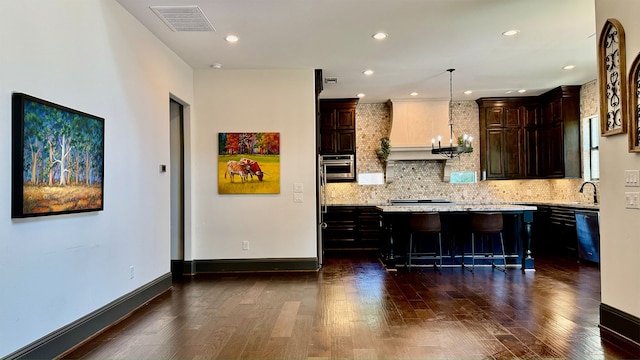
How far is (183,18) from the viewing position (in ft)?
13.1

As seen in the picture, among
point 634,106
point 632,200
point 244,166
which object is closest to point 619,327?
point 632,200

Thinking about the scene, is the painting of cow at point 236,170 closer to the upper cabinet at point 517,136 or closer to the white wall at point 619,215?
the white wall at point 619,215

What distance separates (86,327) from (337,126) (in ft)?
18.8

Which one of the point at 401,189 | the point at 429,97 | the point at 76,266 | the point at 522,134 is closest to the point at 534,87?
the point at 522,134

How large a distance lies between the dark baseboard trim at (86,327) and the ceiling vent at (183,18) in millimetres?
2691

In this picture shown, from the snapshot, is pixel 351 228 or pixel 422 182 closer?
pixel 351 228

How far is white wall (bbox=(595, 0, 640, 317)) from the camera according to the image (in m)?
2.85

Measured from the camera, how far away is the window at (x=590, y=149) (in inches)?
276

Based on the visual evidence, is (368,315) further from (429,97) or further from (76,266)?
(429,97)

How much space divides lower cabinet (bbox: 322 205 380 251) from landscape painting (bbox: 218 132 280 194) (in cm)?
216

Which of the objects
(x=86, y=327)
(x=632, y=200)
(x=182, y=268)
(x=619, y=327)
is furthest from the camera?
(x=182, y=268)

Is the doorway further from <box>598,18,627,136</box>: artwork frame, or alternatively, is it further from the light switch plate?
the light switch plate

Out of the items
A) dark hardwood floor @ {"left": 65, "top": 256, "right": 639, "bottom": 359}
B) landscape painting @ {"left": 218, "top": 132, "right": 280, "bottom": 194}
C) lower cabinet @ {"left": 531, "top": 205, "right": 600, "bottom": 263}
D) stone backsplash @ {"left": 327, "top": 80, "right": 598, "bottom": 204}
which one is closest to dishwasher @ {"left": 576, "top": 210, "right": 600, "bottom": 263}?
lower cabinet @ {"left": 531, "top": 205, "right": 600, "bottom": 263}

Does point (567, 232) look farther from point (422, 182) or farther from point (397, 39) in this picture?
point (397, 39)
